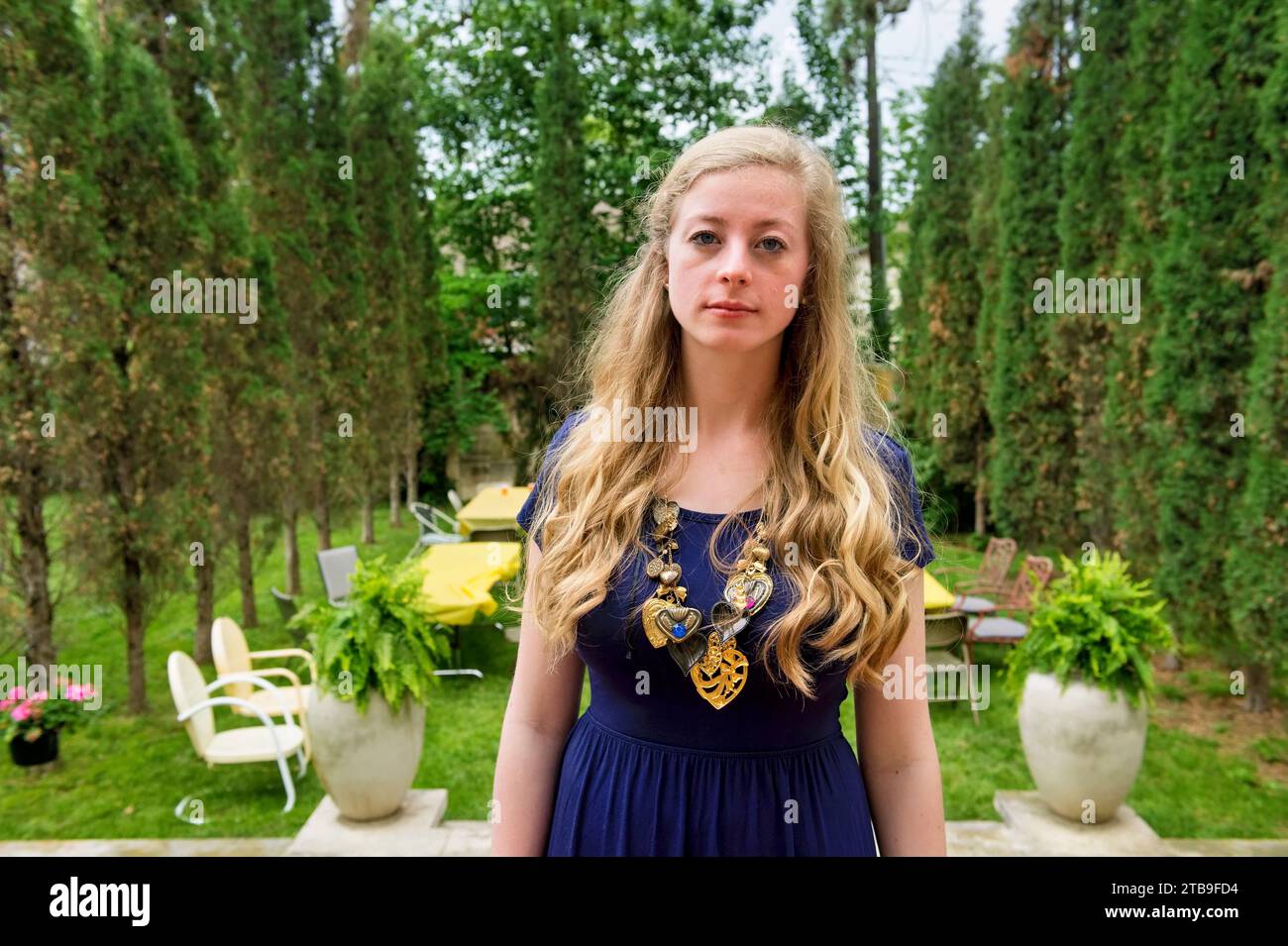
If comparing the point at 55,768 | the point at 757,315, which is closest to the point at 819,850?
the point at 757,315

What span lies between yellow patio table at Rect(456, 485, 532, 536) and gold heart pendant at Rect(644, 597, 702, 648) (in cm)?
762

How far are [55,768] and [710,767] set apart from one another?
529 centimetres

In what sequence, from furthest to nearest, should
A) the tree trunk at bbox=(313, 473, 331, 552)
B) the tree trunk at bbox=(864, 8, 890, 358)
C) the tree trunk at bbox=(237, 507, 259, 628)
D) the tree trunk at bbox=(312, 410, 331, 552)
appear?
1. the tree trunk at bbox=(864, 8, 890, 358)
2. the tree trunk at bbox=(313, 473, 331, 552)
3. the tree trunk at bbox=(312, 410, 331, 552)
4. the tree trunk at bbox=(237, 507, 259, 628)

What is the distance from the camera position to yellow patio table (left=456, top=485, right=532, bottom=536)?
969 centimetres

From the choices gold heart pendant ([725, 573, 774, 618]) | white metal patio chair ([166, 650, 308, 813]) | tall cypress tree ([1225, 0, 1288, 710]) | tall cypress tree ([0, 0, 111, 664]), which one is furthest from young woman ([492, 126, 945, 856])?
tall cypress tree ([0, 0, 111, 664])

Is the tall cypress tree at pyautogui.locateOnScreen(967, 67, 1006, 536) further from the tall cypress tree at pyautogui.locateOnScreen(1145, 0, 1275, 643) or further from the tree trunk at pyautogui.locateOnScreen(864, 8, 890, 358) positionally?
the tall cypress tree at pyautogui.locateOnScreen(1145, 0, 1275, 643)

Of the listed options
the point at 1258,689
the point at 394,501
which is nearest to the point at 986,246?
the point at 1258,689

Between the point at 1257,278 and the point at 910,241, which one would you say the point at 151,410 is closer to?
the point at 1257,278

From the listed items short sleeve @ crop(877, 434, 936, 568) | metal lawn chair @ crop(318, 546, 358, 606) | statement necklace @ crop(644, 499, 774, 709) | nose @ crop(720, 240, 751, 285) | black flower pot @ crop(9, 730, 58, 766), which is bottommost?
black flower pot @ crop(9, 730, 58, 766)

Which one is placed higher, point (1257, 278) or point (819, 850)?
point (1257, 278)

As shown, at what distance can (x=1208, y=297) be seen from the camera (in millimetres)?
5746

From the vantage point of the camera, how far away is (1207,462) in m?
5.88

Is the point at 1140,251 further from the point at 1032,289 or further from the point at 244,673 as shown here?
the point at 244,673

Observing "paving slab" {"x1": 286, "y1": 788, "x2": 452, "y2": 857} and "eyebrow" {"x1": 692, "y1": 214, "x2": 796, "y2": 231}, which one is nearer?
"eyebrow" {"x1": 692, "y1": 214, "x2": 796, "y2": 231}
